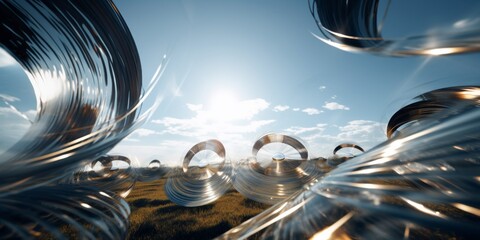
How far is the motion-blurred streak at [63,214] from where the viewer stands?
7.05 feet

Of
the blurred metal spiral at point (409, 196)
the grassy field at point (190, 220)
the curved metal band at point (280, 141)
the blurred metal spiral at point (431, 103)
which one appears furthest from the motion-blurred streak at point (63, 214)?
the curved metal band at point (280, 141)

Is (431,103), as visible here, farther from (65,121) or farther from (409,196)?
(65,121)

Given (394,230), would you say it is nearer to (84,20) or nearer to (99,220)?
(99,220)

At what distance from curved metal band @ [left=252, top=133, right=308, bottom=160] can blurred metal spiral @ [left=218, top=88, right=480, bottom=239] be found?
12.2 metres

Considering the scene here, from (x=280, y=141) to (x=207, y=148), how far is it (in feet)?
18.5

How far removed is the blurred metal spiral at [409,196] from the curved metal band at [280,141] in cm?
1216

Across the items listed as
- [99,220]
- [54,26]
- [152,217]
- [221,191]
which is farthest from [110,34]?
[221,191]

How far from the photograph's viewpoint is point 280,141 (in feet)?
49.3

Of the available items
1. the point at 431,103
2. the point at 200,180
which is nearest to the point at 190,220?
the point at 200,180

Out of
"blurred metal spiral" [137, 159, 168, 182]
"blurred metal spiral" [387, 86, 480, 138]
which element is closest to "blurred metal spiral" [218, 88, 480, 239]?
"blurred metal spiral" [387, 86, 480, 138]

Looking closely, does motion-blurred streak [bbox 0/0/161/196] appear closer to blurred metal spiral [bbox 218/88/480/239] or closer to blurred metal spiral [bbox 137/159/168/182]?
blurred metal spiral [bbox 218/88/480/239]

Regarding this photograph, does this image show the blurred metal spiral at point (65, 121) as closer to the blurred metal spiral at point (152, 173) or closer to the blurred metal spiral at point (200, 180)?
the blurred metal spiral at point (200, 180)

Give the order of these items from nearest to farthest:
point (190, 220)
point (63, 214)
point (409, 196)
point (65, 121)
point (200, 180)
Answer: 1. point (409, 196)
2. point (63, 214)
3. point (65, 121)
4. point (190, 220)
5. point (200, 180)

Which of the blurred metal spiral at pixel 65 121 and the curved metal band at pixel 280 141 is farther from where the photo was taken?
the curved metal band at pixel 280 141
